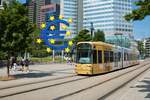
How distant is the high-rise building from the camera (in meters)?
186

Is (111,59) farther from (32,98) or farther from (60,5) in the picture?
(60,5)

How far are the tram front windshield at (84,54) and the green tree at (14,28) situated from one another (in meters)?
5.00

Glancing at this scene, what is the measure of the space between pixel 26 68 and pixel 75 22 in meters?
153

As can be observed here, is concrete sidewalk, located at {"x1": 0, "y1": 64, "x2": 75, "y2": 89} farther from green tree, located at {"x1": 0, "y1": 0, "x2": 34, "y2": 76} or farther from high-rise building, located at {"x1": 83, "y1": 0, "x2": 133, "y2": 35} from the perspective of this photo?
high-rise building, located at {"x1": 83, "y1": 0, "x2": 133, "y2": 35}

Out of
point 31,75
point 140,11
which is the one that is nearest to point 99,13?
point 31,75

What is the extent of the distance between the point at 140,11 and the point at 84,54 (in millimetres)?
16373

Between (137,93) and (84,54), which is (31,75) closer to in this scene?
(84,54)

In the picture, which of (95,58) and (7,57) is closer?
(7,57)

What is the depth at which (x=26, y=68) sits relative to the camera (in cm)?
3759

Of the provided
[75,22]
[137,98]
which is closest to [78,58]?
[137,98]

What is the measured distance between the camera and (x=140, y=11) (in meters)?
14.6

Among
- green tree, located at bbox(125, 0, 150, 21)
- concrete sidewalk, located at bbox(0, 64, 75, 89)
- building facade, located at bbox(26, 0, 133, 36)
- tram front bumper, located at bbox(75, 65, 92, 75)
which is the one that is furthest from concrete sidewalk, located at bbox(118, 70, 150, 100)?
building facade, located at bbox(26, 0, 133, 36)

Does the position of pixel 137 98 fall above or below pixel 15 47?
below

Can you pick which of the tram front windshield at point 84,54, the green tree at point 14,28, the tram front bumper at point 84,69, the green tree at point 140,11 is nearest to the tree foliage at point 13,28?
the green tree at point 14,28
